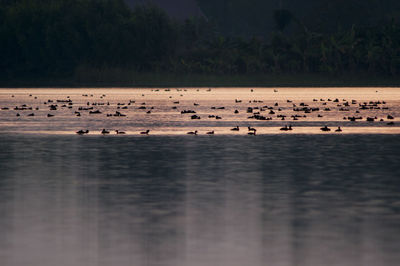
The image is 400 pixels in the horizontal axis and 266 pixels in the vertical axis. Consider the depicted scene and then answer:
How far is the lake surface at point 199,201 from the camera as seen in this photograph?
488 inches

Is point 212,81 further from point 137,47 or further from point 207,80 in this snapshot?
point 137,47

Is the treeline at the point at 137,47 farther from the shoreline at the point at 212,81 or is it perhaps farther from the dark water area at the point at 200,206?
the dark water area at the point at 200,206

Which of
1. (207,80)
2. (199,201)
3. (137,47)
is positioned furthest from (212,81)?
(199,201)

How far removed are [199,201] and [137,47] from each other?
349 feet

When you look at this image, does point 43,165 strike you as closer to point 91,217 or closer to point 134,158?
Answer: point 134,158

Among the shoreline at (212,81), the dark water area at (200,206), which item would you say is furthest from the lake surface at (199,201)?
the shoreline at (212,81)

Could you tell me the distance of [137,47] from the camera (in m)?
122

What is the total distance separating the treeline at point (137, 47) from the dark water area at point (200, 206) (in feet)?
299

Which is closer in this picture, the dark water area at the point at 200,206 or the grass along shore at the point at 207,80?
the dark water area at the point at 200,206

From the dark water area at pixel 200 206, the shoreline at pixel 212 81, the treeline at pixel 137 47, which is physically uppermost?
the treeline at pixel 137 47

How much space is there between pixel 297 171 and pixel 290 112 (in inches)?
1314

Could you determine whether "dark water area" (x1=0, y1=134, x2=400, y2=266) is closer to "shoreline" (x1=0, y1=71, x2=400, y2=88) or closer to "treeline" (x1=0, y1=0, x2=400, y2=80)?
"treeline" (x1=0, y1=0, x2=400, y2=80)

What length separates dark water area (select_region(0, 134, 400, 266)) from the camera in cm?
1233

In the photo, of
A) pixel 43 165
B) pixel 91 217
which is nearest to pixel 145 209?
pixel 91 217
